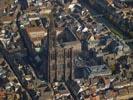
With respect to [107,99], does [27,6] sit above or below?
above

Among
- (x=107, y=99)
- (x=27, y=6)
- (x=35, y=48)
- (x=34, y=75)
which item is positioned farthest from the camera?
(x=27, y=6)

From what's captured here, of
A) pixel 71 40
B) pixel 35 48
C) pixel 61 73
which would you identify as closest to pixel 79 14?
pixel 71 40

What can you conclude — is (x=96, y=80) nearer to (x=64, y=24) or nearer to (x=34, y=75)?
(x=34, y=75)

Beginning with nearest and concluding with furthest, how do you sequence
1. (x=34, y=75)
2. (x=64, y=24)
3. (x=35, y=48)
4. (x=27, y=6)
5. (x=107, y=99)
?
(x=107, y=99)
(x=34, y=75)
(x=35, y=48)
(x=64, y=24)
(x=27, y=6)

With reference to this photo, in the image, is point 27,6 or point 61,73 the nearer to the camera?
point 61,73

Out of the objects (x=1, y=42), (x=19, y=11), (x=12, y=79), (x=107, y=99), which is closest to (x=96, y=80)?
(x=107, y=99)

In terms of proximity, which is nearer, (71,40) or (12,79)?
(12,79)

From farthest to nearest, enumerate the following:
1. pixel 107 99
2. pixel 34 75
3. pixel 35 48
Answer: pixel 35 48, pixel 34 75, pixel 107 99

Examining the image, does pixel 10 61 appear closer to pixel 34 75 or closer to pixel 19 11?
pixel 34 75

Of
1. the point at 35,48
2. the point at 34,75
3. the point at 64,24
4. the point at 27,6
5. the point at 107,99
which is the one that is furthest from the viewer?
the point at 27,6
